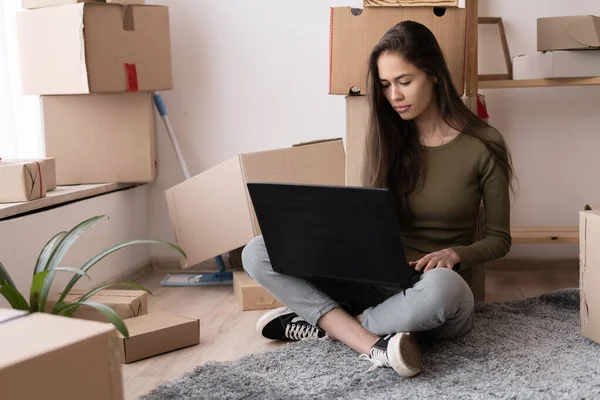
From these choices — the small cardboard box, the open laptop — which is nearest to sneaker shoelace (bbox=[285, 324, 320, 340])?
the open laptop

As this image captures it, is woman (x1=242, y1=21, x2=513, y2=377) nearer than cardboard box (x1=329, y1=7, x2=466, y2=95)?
Yes

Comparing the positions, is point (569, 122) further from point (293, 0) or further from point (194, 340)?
point (194, 340)

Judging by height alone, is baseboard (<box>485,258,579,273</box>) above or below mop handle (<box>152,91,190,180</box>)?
below

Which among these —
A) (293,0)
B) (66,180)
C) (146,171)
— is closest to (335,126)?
(293,0)

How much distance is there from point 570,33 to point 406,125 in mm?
704

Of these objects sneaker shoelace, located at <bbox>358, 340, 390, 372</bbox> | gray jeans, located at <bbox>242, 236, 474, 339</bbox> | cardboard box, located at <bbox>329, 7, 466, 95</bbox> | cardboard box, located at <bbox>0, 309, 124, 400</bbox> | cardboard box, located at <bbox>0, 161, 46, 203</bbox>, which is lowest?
sneaker shoelace, located at <bbox>358, 340, 390, 372</bbox>

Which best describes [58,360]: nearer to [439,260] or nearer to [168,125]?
[439,260]

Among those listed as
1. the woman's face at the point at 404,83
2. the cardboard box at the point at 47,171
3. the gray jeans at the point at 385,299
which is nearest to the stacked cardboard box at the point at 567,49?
the woman's face at the point at 404,83

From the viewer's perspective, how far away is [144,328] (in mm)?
1892

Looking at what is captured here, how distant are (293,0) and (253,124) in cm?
48

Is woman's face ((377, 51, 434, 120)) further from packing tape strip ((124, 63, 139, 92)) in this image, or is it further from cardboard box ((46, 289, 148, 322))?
packing tape strip ((124, 63, 139, 92))

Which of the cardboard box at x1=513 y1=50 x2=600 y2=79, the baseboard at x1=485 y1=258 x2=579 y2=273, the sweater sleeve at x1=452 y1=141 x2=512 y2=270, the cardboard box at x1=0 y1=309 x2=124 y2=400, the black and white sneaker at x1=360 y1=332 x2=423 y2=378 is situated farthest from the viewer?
the baseboard at x1=485 y1=258 x2=579 y2=273

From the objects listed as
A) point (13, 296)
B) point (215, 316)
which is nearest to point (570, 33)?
point (215, 316)

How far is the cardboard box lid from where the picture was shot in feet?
3.01
